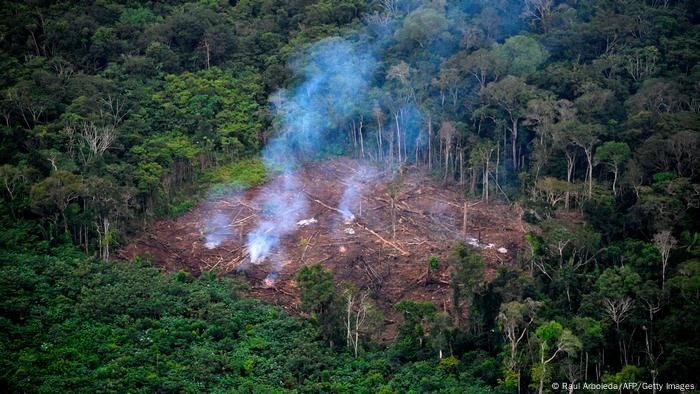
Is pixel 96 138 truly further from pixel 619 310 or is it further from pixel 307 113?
pixel 619 310

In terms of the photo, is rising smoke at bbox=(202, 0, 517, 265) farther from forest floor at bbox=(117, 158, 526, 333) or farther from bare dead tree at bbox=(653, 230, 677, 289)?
bare dead tree at bbox=(653, 230, 677, 289)

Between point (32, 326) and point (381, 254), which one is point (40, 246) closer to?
point (32, 326)

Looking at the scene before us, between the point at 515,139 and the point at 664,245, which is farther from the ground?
the point at 515,139

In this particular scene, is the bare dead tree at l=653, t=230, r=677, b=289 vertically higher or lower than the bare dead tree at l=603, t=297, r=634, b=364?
higher

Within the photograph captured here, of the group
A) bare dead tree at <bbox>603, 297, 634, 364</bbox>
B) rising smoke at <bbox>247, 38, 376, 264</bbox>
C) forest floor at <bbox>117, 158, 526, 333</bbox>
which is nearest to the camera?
bare dead tree at <bbox>603, 297, 634, 364</bbox>

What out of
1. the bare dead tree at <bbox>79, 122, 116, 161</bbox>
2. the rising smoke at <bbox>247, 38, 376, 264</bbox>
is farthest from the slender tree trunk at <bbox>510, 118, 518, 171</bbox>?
the bare dead tree at <bbox>79, 122, 116, 161</bbox>

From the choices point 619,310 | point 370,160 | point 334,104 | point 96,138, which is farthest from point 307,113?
point 619,310
